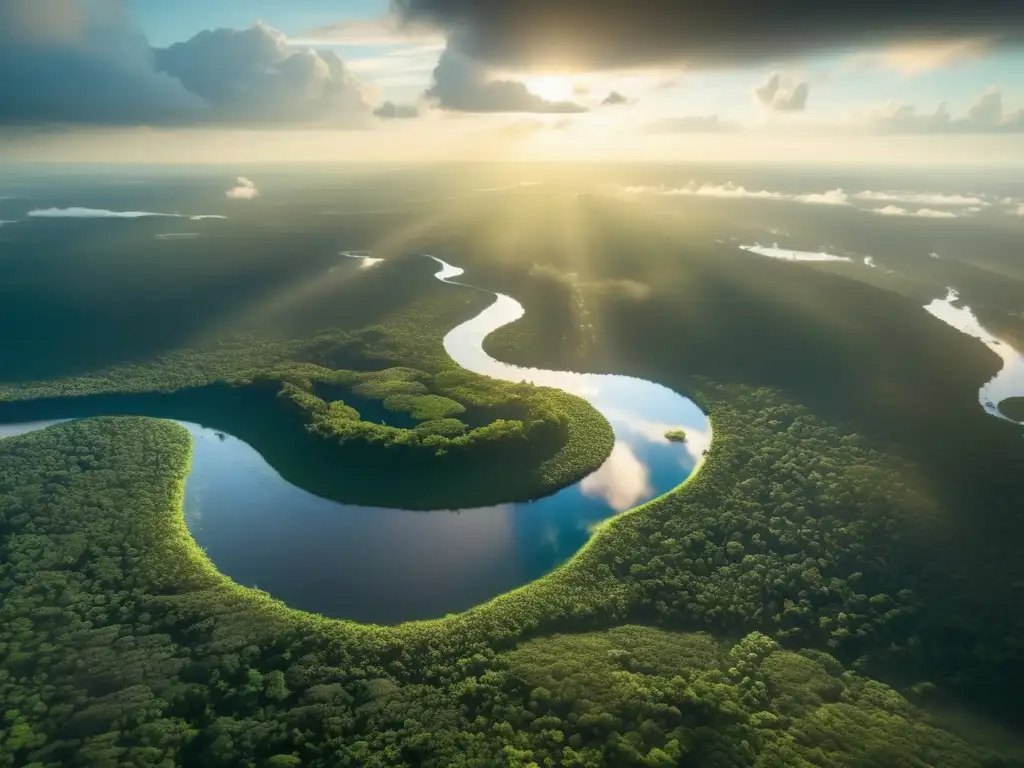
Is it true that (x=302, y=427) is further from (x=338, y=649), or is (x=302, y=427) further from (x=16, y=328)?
(x=16, y=328)

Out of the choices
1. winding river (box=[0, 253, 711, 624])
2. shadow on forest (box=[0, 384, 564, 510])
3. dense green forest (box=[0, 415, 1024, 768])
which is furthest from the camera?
shadow on forest (box=[0, 384, 564, 510])

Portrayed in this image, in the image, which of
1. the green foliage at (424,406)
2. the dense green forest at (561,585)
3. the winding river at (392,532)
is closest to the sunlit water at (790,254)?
the dense green forest at (561,585)

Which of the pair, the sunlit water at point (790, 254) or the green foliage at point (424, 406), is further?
the sunlit water at point (790, 254)

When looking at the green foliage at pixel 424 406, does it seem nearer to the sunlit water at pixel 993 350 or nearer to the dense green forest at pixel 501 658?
the dense green forest at pixel 501 658

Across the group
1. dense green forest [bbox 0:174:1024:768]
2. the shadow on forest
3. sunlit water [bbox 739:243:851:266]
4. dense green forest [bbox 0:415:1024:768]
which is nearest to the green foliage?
dense green forest [bbox 0:174:1024:768]

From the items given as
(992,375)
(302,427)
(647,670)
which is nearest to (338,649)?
(647,670)

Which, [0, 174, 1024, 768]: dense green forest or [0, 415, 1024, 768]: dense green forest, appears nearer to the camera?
[0, 415, 1024, 768]: dense green forest

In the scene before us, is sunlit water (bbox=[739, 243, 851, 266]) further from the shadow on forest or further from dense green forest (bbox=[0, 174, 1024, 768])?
the shadow on forest
